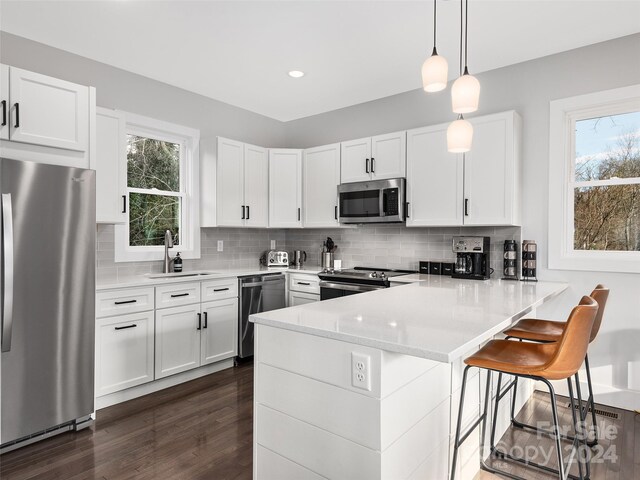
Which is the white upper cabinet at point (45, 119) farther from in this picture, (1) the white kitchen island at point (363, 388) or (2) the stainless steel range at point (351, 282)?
(2) the stainless steel range at point (351, 282)

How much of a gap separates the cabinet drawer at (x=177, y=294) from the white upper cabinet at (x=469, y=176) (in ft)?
6.74

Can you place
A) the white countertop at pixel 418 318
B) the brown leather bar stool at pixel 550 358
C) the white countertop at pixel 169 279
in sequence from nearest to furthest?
the white countertop at pixel 418 318 → the brown leather bar stool at pixel 550 358 → the white countertop at pixel 169 279

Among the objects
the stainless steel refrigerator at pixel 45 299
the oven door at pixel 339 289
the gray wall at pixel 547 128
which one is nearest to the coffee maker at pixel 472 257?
the gray wall at pixel 547 128

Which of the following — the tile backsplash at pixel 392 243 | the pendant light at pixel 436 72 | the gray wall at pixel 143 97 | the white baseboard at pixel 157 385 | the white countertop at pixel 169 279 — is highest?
the gray wall at pixel 143 97

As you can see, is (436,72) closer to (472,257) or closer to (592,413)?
(472,257)

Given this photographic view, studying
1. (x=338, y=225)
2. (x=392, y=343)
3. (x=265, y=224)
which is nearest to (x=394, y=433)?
(x=392, y=343)

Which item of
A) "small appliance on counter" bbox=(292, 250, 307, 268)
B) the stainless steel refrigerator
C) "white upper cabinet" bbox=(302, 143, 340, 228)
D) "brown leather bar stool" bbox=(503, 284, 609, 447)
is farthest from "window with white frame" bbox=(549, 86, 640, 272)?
the stainless steel refrigerator

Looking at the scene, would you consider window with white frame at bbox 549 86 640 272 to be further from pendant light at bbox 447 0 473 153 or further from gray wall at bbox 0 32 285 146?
gray wall at bbox 0 32 285 146

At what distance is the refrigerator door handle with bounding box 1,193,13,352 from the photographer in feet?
7.18

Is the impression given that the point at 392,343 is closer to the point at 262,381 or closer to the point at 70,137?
the point at 262,381

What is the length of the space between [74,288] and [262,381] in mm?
1518

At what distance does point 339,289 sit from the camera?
12.6 ft

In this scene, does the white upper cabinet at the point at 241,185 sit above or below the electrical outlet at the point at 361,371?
above

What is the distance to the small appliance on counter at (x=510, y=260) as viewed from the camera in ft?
10.8
